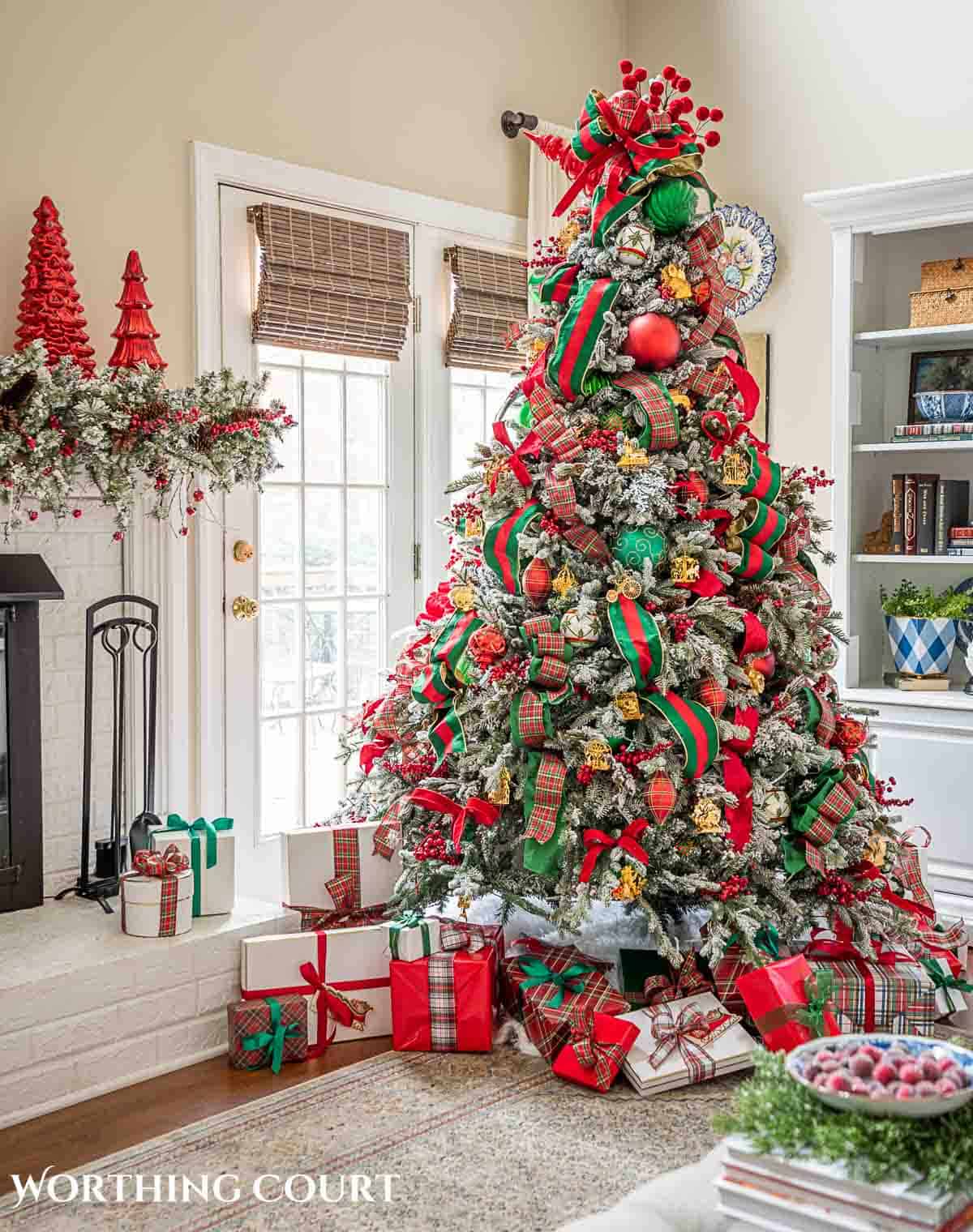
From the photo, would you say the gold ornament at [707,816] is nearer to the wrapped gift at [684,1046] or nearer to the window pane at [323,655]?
the wrapped gift at [684,1046]

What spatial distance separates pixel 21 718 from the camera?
3123 millimetres

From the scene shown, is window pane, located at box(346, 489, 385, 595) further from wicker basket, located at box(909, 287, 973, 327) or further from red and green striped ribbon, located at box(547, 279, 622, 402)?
wicker basket, located at box(909, 287, 973, 327)

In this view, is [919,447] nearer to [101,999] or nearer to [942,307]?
[942,307]

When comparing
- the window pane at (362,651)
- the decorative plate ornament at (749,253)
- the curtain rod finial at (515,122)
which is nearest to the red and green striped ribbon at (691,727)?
the window pane at (362,651)

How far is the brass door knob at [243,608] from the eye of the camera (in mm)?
3779

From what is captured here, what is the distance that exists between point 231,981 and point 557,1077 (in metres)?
0.78

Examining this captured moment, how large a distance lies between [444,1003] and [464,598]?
3.00ft

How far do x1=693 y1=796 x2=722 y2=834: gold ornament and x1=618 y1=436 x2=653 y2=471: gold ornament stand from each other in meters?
0.73

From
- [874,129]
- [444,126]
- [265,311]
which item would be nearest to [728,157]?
[874,129]

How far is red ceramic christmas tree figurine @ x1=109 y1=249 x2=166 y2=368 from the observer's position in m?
3.26

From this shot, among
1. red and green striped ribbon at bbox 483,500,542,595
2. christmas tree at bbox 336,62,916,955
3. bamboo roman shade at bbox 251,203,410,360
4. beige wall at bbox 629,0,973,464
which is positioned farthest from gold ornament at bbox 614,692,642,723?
beige wall at bbox 629,0,973,464

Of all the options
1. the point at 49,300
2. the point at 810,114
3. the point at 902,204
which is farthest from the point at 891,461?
the point at 49,300

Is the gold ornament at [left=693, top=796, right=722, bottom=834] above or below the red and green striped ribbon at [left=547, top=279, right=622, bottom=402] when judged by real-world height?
below

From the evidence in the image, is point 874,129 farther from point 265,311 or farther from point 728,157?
point 265,311
